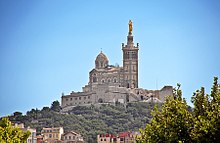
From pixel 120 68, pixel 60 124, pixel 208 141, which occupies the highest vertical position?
pixel 120 68

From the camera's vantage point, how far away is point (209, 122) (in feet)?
130

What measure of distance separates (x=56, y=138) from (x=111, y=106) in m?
28.0

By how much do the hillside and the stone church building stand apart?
1.86 m

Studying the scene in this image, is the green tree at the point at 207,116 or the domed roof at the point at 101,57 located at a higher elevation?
the domed roof at the point at 101,57

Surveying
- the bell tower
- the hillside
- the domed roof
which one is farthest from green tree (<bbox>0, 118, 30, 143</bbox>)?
the domed roof

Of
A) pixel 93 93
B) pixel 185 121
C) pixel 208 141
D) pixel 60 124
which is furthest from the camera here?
pixel 93 93

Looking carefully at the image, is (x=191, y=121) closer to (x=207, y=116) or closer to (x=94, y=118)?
(x=207, y=116)

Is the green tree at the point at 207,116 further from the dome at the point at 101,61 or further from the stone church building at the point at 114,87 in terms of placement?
the dome at the point at 101,61

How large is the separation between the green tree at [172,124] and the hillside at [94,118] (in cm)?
10456

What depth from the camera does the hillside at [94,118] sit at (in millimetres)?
155375

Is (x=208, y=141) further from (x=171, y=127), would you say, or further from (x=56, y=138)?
(x=56, y=138)

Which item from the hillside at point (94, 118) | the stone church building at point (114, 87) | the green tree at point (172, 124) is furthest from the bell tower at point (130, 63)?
the green tree at point (172, 124)

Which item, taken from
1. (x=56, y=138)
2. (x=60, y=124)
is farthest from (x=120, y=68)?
(x=56, y=138)

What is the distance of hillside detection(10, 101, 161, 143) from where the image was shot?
155 meters
